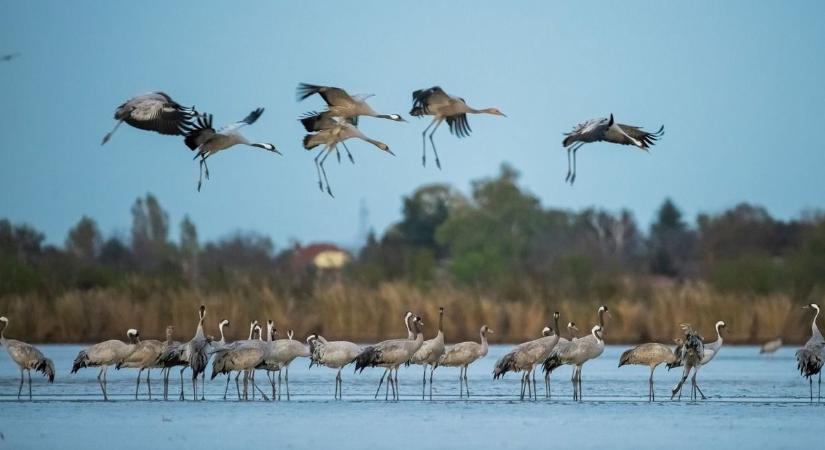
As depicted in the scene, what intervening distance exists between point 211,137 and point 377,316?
43.2 feet

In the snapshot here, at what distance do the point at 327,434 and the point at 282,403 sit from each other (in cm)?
369

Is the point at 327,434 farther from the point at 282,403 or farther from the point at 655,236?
the point at 655,236

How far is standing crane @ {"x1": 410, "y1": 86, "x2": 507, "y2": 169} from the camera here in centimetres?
1920

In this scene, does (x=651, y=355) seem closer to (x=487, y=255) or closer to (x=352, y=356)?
(x=352, y=356)

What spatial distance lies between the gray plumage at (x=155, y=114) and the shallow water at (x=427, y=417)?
3.23 metres

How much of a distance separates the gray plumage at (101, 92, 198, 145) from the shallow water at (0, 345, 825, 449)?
3.23 meters

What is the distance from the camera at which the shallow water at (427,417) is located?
49.1 ft

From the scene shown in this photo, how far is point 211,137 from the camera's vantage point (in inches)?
731

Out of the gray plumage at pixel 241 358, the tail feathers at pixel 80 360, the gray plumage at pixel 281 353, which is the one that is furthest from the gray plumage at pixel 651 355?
the tail feathers at pixel 80 360

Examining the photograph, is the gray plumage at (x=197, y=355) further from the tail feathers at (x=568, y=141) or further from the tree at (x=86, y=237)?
the tree at (x=86, y=237)

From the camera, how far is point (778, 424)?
16.3m

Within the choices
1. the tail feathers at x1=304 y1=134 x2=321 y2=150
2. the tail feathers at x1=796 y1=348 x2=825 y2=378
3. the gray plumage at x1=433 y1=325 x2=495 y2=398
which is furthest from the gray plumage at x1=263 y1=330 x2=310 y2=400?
the tail feathers at x1=796 y1=348 x2=825 y2=378

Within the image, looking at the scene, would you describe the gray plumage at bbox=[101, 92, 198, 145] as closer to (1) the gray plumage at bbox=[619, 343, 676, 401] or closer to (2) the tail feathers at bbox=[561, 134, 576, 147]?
(2) the tail feathers at bbox=[561, 134, 576, 147]

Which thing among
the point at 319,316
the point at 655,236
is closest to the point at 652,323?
the point at 319,316
